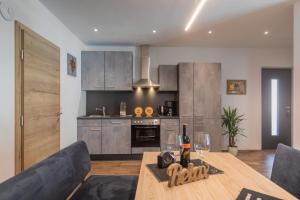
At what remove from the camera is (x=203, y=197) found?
1.00 metres

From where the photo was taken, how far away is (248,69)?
5031 mm

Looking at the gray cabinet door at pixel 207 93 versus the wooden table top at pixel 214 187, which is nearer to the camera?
the wooden table top at pixel 214 187

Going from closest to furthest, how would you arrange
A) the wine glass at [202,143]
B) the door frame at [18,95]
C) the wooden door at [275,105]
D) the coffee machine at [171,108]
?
the wine glass at [202,143]
the door frame at [18,95]
the coffee machine at [171,108]
the wooden door at [275,105]

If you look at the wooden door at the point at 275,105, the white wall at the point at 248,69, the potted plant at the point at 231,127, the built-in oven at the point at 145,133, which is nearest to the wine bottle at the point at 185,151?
the built-in oven at the point at 145,133

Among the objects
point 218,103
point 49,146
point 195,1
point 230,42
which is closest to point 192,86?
point 218,103

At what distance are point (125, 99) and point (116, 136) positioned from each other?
1046mm

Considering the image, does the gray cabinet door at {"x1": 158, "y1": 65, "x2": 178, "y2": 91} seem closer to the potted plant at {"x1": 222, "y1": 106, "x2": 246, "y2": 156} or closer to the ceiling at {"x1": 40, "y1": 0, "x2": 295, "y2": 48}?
the ceiling at {"x1": 40, "y1": 0, "x2": 295, "y2": 48}

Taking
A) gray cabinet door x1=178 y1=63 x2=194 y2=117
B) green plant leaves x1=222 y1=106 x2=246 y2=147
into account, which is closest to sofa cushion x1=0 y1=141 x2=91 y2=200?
gray cabinet door x1=178 y1=63 x2=194 y2=117

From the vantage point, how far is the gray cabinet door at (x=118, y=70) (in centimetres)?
450

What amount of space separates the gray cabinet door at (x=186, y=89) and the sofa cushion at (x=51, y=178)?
285 cm

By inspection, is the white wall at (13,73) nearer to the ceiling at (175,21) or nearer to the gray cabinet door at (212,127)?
the ceiling at (175,21)

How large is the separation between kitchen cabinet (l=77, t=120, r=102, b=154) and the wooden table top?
10.00ft

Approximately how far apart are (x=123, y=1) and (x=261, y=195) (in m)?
2.63

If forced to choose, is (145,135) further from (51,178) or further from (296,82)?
(51,178)
